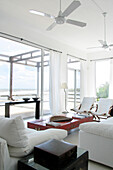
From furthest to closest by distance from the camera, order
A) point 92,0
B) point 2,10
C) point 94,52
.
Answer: point 94,52 < point 2,10 < point 92,0

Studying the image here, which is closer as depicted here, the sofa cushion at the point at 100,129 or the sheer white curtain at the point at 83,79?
the sofa cushion at the point at 100,129

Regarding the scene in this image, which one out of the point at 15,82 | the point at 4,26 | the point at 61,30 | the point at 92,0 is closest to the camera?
the point at 92,0

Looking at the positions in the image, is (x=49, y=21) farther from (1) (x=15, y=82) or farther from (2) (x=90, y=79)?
(2) (x=90, y=79)

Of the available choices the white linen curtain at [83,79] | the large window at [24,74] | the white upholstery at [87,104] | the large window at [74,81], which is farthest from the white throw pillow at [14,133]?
the white linen curtain at [83,79]

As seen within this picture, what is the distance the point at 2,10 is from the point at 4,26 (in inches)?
16.7

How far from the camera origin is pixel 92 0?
329cm

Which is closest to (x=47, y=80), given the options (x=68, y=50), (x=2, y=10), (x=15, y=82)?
(x=15, y=82)

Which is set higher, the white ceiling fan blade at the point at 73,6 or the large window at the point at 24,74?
the white ceiling fan blade at the point at 73,6

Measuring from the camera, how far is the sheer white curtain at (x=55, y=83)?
554 cm

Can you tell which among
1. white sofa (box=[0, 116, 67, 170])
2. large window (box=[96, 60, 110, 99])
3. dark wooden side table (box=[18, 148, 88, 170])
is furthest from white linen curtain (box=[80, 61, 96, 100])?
white sofa (box=[0, 116, 67, 170])

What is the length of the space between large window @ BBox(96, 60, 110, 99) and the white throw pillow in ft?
21.2

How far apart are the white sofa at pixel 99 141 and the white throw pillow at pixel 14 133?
1227 millimetres

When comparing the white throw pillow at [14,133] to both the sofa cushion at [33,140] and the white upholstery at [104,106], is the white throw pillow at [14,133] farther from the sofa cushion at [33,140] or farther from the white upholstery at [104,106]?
the white upholstery at [104,106]

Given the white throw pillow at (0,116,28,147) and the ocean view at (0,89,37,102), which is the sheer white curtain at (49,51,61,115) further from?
the white throw pillow at (0,116,28,147)
